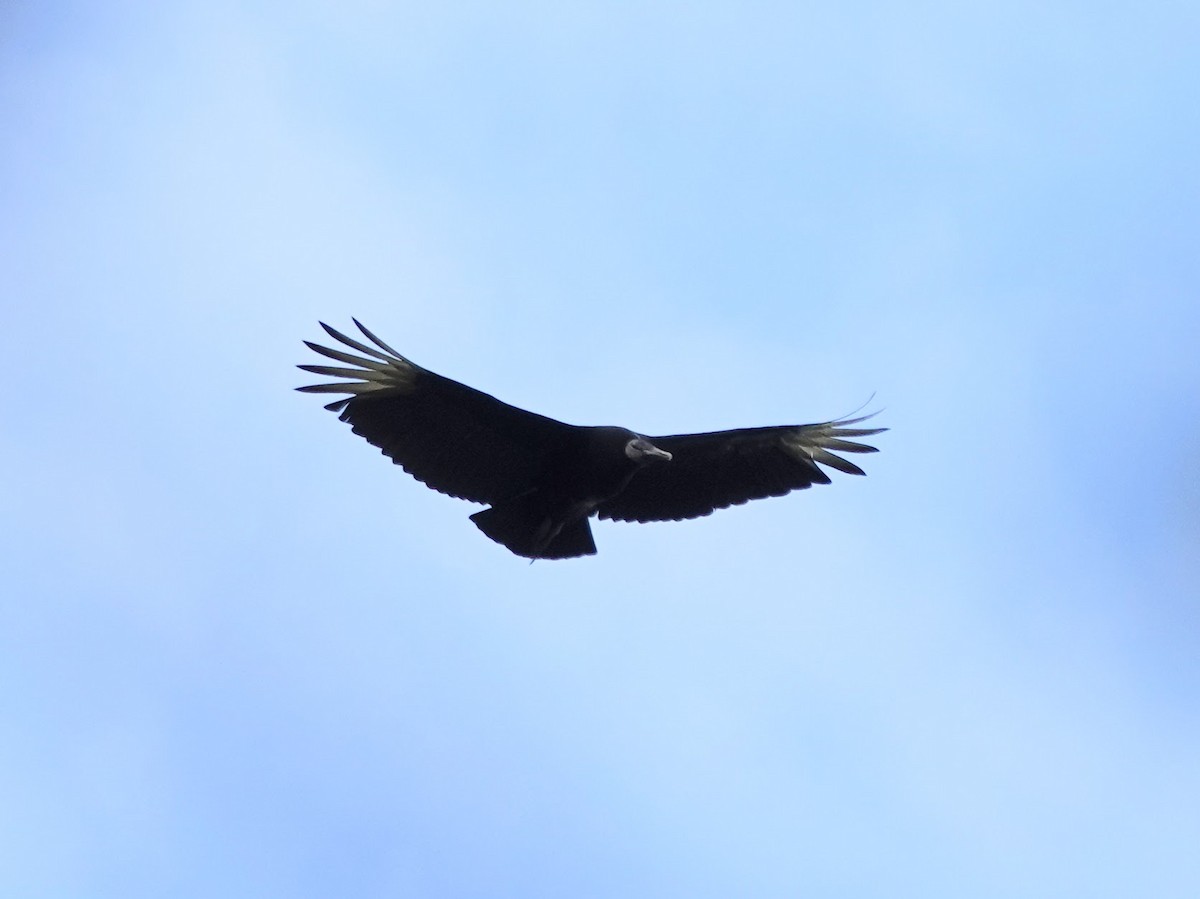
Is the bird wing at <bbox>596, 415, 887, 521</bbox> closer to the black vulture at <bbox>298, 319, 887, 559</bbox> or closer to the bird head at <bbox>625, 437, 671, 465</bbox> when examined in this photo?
the black vulture at <bbox>298, 319, 887, 559</bbox>

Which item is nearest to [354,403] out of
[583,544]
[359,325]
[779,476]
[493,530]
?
[359,325]

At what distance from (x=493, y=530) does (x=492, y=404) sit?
37.1 inches

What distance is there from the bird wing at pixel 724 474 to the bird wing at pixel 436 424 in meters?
0.87

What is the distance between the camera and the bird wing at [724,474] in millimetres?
10695

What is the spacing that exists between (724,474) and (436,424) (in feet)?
7.72

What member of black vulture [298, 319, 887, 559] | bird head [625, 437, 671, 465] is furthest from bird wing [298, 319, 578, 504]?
bird head [625, 437, 671, 465]

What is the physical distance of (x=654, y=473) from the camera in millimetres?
10742

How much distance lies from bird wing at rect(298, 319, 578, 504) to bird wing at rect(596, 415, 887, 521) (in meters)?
0.87

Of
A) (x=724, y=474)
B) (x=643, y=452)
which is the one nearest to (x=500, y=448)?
(x=643, y=452)

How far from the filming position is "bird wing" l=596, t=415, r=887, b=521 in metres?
10.7

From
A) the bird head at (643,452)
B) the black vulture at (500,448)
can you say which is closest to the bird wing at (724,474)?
the black vulture at (500,448)

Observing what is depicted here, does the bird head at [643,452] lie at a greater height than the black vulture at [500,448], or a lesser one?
greater

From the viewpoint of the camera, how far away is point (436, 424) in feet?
33.2

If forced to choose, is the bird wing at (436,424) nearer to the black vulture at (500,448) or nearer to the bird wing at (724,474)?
the black vulture at (500,448)
